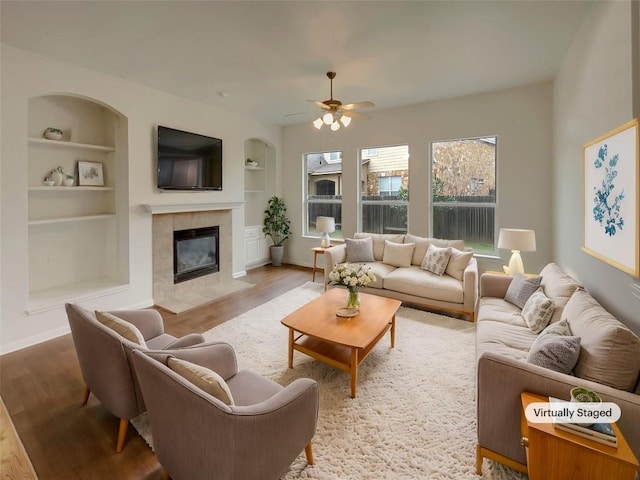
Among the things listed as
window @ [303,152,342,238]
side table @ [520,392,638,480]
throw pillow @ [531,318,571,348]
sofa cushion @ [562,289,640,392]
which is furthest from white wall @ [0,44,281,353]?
sofa cushion @ [562,289,640,392]

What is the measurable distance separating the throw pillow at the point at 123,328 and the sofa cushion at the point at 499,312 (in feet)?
8.97

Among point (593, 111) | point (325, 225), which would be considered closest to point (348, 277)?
point (593, 111)

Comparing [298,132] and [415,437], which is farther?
[298,132]

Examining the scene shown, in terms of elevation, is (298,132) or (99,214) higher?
(298,132)

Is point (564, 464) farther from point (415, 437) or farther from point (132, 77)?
point (132, 77)

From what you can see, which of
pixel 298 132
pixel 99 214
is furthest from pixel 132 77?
pixel 298 132

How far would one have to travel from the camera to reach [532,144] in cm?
438

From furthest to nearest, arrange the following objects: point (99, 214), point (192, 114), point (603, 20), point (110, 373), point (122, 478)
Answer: point (192, 114) < point (99, 214) < point (603, 20) < point (110, 373) < point (122, 478)

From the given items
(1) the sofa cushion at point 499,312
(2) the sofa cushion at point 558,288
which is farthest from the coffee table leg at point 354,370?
(2) the sofa cushion at point 558,288

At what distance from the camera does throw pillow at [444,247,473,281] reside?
4125mm

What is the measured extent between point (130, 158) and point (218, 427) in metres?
3.99

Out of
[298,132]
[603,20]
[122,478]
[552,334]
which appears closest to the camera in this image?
[122,478]

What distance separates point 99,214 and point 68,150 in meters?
0.86

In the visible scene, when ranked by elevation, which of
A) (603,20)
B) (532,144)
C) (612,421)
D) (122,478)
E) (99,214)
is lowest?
(122,478)
